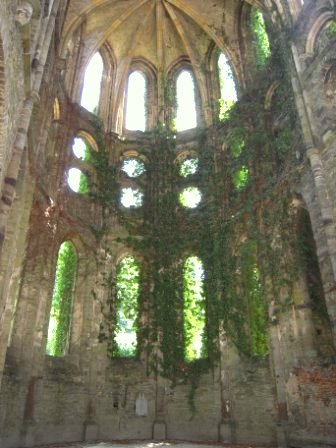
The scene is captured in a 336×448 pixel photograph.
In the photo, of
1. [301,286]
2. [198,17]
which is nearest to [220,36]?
[198,17]

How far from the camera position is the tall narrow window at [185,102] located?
20344 mm

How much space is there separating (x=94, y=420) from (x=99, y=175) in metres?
9.20

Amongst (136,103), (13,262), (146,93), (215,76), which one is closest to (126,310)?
(13,262)

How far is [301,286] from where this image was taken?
41.0 ft

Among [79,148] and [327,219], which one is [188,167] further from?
[327,219]

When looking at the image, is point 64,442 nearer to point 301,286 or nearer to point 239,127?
point 301,286

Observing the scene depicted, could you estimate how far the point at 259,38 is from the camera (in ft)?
59.8

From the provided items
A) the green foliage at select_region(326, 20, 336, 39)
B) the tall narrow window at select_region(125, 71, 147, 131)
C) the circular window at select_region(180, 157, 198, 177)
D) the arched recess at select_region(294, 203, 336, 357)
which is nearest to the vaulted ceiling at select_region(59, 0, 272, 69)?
the tall narrow window at select_region(125, 71, 147, 131)

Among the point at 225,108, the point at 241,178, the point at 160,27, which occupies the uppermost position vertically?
the point at 160,27

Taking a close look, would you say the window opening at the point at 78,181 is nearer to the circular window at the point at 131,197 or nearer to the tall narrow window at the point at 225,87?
the circular window at the point at 131,197

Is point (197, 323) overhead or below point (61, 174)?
below

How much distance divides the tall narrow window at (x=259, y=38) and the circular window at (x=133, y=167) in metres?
6.48

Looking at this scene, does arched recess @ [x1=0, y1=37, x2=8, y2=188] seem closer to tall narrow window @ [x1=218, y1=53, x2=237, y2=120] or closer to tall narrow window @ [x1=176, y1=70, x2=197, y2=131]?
tall narrow window @ [x1=218, y1=53, x2=237, y2=120]

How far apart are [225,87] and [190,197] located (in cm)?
556
